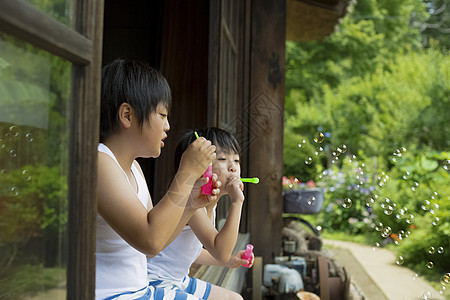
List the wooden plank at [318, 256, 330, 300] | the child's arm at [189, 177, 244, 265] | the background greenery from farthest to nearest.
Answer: the background greenery
the wooden plank at [318, 256, 330, 300]
the child's arm at [189, 177, 244, 265]

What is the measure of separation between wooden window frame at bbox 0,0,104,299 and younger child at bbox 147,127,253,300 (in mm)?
621

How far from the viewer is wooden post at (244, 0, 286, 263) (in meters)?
3.64

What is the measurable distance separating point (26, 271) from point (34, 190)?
0.35ft

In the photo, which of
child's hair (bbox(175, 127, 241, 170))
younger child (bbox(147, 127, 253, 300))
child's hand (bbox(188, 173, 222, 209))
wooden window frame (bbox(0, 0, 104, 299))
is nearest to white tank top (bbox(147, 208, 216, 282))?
younger child (bbox(147, 127, 253, 300))

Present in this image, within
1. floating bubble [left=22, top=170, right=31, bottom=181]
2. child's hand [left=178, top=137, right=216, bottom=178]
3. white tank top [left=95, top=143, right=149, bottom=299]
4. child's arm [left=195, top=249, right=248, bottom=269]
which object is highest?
child's hand [left=178, top=137, right=216, bottom=178]

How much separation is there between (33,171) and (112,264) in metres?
0.53

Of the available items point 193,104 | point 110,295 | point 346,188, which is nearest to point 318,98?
point 346,188

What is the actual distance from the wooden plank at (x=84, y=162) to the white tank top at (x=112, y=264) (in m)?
0.33

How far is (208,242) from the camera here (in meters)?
1.46

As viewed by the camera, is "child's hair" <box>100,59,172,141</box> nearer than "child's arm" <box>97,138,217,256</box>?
No

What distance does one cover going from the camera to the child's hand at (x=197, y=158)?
43.7 inches

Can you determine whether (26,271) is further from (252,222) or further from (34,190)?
(252,222)

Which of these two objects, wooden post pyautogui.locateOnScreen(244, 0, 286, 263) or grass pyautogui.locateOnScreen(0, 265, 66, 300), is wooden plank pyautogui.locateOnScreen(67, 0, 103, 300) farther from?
wooden post pyautogui.locateOnScreen(244, 0, 286, 263)

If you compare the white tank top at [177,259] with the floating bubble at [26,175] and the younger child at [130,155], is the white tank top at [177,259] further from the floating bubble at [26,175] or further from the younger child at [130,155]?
the floating bubble at [26,175]
